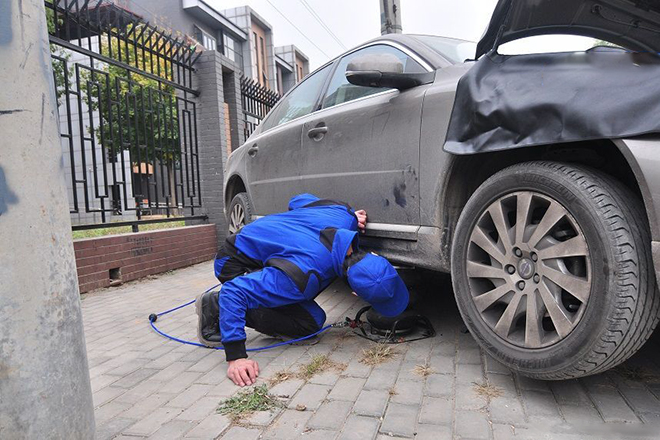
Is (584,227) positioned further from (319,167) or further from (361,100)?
(319,167)

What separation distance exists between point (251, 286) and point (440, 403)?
114cm

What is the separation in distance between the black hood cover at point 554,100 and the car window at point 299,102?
186 cm

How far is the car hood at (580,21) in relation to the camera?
5.34ft

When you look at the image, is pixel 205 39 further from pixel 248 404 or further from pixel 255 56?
pixel 248 404

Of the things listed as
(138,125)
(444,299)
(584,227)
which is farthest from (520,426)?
(138,125)

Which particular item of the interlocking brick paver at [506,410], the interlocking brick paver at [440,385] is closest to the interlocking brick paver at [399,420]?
the interlocking brick paver at [440,385]

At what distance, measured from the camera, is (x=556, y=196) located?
70.2 inches

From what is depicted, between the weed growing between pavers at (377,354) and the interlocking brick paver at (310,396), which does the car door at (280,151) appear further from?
the interlocking brick paver at (310,396)

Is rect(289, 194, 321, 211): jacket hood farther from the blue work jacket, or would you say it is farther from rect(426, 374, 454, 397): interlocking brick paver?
rect(426, 374, 454, 397): interlocking brick paver

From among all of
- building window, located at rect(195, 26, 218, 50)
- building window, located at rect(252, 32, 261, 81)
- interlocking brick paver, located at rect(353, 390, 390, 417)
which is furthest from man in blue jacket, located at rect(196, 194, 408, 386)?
building window, located at rect(252, 32, 261, 81)

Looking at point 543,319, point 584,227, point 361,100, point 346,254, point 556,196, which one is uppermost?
point 361,100

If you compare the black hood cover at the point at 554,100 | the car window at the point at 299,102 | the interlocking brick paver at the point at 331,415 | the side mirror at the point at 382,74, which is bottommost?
the interlocking brick paver at the point at 331,415

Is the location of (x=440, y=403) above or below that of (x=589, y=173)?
below

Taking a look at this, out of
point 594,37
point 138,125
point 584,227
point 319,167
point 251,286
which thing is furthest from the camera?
point 138,125
